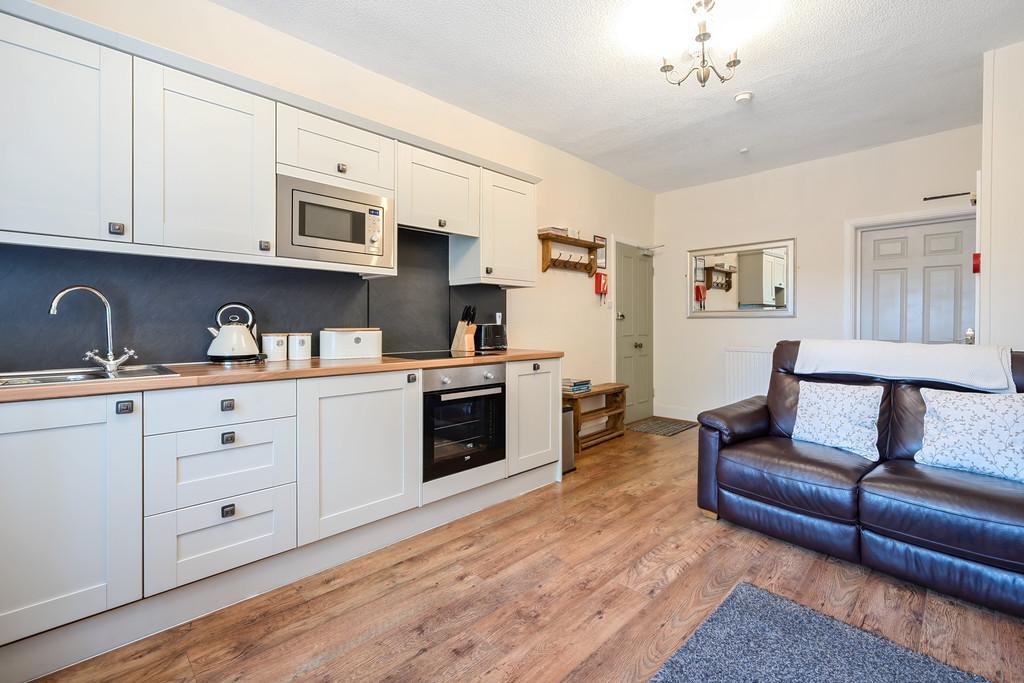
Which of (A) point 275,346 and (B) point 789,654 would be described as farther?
(A) point 275,346

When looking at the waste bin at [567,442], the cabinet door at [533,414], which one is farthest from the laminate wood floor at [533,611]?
the waste bin at [567,442]

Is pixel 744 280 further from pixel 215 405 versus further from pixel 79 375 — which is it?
pixel 79 375

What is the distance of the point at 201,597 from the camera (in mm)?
1790

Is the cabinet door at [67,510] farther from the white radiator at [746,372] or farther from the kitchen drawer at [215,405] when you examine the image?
the white radiator at [746,372]

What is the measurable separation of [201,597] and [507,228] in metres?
2.55

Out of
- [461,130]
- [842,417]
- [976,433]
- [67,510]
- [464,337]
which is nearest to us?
[67,510]

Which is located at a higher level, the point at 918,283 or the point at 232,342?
the point at 918,283

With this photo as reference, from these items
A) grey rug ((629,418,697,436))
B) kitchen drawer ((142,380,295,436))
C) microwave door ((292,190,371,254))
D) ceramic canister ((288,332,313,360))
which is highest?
microwave door ((292,190,371,254))

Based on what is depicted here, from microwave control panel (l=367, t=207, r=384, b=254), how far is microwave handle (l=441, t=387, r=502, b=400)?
0.87 meters

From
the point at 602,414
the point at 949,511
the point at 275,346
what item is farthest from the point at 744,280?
the point at 275,346

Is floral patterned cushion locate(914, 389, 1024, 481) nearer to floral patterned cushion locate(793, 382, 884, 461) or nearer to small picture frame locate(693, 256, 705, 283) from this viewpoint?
floral patterned cushion locate(793, 382, 884, 461)

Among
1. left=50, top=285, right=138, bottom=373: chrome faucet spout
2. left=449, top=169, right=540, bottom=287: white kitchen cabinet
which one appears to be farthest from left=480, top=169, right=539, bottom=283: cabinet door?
left=50, top=285, right=138, bottom=373: chrome faucet spout

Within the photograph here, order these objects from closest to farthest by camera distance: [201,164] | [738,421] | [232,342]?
[201,164], [232,342], [738,421]

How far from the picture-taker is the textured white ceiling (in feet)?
7.70
